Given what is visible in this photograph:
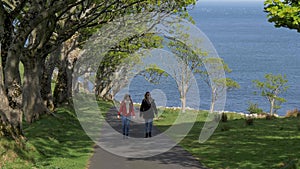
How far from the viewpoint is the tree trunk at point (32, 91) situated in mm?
23891

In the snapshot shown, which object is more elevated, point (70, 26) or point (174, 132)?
point (70, 26)

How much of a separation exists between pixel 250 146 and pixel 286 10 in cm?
735

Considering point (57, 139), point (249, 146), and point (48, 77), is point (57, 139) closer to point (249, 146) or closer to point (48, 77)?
point (249, 146)

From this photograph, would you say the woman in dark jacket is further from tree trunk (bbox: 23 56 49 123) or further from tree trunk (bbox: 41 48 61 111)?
tree trunk (bbox: 41 48 61 111)

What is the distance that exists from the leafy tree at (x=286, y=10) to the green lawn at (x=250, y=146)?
12.6ft

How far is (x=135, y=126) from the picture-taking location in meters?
27.1

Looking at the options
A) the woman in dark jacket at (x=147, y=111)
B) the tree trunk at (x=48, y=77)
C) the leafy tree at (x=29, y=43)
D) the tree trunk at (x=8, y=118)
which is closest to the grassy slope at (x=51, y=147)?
the tree trunk at (x=8, y=118)

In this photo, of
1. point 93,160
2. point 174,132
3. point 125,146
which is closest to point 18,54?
point 93,160

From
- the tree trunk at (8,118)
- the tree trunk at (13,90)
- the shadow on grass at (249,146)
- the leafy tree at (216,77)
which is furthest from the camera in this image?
the leafy tree at (216,77)

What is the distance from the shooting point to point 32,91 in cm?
2433

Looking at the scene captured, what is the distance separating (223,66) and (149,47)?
3854 cm

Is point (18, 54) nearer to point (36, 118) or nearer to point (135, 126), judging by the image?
point (36, 118)

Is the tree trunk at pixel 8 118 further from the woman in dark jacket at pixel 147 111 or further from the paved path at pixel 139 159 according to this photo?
the woman in dark jacket at pixel 147 111

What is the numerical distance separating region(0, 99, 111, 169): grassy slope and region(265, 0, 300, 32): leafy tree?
704 centimetres
